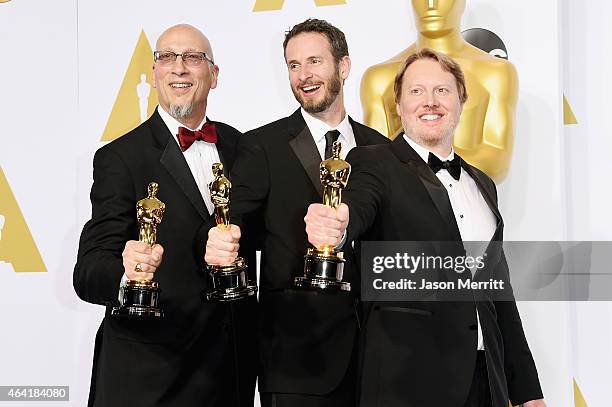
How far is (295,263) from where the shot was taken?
248 centimetres

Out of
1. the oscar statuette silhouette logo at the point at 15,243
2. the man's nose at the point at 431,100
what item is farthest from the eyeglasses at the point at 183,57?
the oscar statuette silhouette logo at the point at 15,243

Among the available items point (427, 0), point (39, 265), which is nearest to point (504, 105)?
→ point (427, 0)

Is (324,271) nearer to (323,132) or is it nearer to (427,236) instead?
(427,236)

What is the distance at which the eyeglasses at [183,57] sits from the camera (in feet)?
8.82

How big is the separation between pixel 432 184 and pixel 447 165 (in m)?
0.09

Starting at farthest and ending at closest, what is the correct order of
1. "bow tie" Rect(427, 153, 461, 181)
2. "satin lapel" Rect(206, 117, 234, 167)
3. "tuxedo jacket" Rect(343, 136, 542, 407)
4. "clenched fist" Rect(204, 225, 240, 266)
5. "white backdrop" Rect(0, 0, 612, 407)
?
"white backdrop" Rect(0, 0, 612, 407) → "satin lapel" Rect(206, 117, 234, 167) → "bow tie" Rect(427, 153, 461, 181) → "tuxedo jacket" Rect(343, 136, 542, 407) → "clenched fist" Rect(204, 225, 240, 266)

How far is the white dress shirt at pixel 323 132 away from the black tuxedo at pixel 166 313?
1.26 feet

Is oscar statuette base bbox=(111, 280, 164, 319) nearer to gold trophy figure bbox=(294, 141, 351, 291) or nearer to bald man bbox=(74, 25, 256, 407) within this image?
bald man bbox=(74, 25, 256, 407)

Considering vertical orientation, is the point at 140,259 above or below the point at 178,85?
below

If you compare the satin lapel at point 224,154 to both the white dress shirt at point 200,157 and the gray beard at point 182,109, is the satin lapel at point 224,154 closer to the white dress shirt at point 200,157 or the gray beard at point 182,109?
the white dress shirt at point 200,157

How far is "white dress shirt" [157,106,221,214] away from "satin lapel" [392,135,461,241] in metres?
0.63

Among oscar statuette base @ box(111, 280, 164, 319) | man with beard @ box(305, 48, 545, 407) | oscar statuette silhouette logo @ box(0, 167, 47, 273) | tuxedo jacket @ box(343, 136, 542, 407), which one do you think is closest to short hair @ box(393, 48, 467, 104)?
man with beard @ box(305, 48, 545, 407)

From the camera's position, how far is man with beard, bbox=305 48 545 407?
7.21ft

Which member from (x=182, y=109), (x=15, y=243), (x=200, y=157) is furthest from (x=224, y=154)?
(x=15, y=243)
